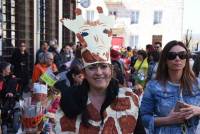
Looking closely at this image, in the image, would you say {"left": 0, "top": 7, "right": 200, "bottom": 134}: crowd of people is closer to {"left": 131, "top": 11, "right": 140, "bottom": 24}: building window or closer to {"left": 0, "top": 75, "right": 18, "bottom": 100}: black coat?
{"left": 0, "top": 75, "right": 18, "bottom": 100}: black coat

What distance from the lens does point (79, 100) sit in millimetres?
2809

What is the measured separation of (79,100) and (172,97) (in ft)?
3.61

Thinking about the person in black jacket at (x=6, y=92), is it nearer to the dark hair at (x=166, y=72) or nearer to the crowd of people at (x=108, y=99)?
the crowd of people at (x=108, y=99)

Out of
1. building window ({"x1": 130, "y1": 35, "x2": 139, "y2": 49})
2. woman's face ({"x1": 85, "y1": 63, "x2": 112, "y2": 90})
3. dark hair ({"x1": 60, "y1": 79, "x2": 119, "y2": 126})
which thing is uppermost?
woman's face ({"x1": 85, "y1": 63, "x2": 112, "y2": 90})

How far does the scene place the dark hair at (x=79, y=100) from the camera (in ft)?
9.11

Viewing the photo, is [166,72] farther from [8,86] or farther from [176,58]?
[8,86]

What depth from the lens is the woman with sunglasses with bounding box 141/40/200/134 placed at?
354 centimetres

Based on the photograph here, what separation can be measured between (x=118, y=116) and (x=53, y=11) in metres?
15.9

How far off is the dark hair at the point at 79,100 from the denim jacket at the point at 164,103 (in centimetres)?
88

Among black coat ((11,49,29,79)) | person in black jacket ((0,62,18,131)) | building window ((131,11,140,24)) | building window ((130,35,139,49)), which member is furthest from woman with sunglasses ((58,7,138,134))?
building window ((131,11,140,24))

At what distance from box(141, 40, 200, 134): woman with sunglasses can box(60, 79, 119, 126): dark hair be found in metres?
0.83

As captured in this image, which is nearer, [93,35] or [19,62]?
[93,35]

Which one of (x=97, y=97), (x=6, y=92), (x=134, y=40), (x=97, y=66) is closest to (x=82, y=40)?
(x=97, y=66)

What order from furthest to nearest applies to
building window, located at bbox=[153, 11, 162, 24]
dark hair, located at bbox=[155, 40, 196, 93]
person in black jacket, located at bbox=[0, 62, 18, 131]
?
building window, located at bbox=[153, 11, 162, 24]
person in black jacket, located at bbox=[0, 62, 18, 131]
dark hair, located at bbox=[155, 40, 196, 93]
